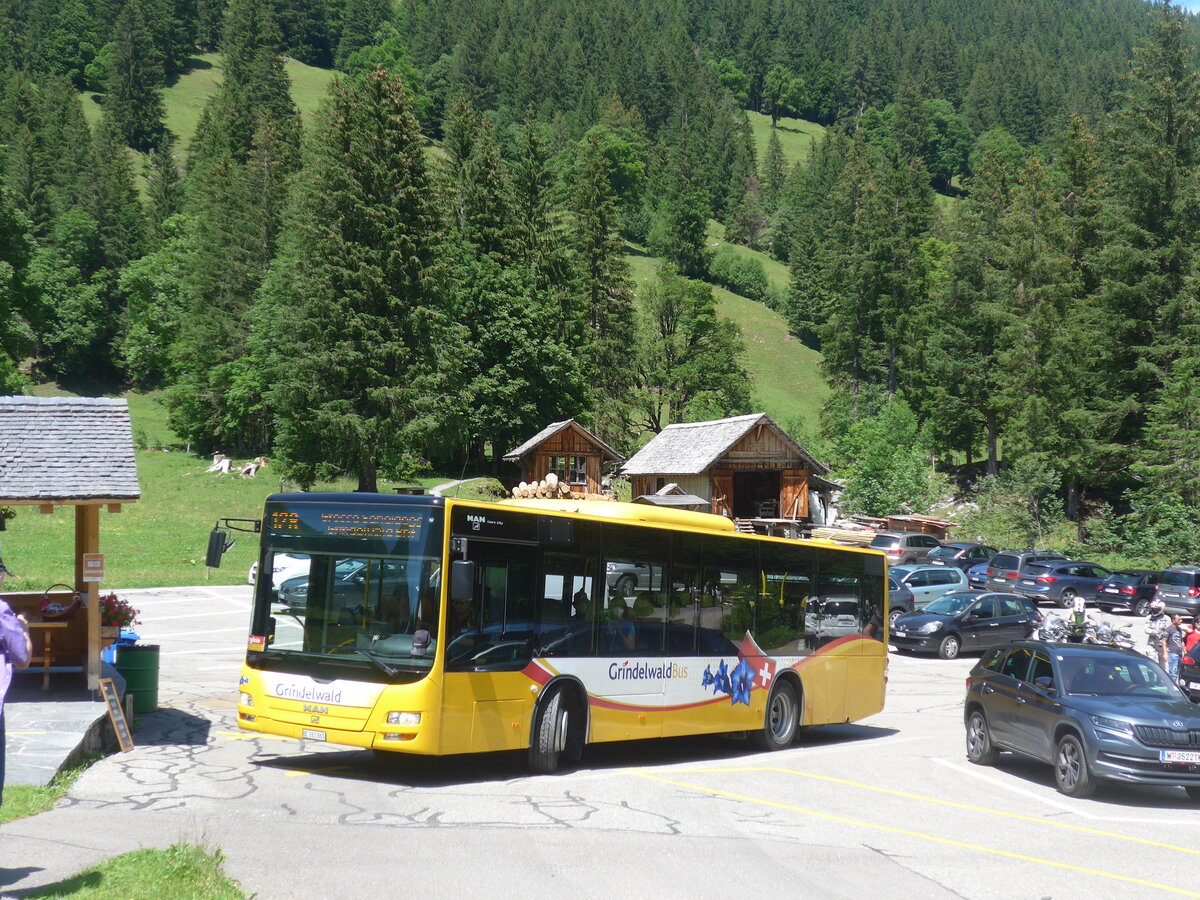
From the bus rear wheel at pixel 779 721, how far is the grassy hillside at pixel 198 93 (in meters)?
116

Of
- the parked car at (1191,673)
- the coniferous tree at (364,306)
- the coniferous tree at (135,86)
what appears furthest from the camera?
the coniferous tree at (135,86)

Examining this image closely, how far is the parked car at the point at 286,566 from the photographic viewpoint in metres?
11.6

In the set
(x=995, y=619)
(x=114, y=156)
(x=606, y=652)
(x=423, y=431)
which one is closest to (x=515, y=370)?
(x=423, y=431)

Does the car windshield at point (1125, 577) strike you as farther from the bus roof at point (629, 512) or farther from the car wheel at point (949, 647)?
the bus roof at point (629, 512)

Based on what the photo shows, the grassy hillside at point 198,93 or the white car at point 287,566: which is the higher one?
the grassy hillside at point 198,93

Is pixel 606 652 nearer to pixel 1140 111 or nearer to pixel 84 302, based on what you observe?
pixel 1140 111

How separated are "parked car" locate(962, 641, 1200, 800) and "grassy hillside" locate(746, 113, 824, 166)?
155122mm

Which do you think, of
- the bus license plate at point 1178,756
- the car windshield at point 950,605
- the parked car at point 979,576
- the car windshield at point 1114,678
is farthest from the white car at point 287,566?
the parked car at point 979,576

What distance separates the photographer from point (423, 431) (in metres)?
48.5

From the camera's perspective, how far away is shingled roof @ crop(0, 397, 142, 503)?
12.4m

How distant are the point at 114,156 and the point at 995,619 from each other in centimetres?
9770

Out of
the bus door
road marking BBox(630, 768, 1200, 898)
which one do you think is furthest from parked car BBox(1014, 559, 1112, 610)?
the bus door

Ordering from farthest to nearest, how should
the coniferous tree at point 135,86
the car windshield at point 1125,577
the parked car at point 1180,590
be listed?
1. the coniferous tree at point 135,86
2. the car windshield at point 1125,577
3. the parked car at point 1180,590

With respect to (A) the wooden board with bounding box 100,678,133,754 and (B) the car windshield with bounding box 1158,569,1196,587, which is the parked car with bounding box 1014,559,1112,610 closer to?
(B) the car windshield with bounding box 1158,569,1196,587
